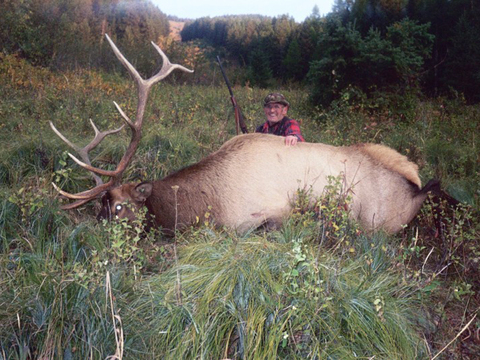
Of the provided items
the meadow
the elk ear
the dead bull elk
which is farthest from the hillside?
the meadow

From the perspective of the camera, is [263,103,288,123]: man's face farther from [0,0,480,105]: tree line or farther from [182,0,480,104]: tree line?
[182,0,480,104]: tree line

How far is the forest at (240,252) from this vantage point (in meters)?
2.52

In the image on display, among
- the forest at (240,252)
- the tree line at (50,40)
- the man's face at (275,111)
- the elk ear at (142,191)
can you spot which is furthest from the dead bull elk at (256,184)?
the tree line at (50,40)

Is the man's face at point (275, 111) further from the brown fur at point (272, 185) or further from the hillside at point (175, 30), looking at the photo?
the hillside at point (175, 30)

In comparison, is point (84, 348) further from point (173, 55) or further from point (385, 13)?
point (173, 55)

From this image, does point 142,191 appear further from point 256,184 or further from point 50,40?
point 50,40

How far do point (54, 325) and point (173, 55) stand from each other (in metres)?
18.5

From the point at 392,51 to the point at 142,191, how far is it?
7.25 metres

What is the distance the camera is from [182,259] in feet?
11.3

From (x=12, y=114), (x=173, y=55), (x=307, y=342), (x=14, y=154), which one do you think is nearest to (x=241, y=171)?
(x=307, y=342)

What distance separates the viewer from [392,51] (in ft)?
30.6

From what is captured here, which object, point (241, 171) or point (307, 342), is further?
point (241, 171)

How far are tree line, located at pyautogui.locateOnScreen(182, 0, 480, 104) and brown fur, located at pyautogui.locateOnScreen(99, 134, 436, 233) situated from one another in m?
5.01

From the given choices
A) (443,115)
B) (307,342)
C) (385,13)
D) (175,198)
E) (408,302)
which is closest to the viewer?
(307,342)
